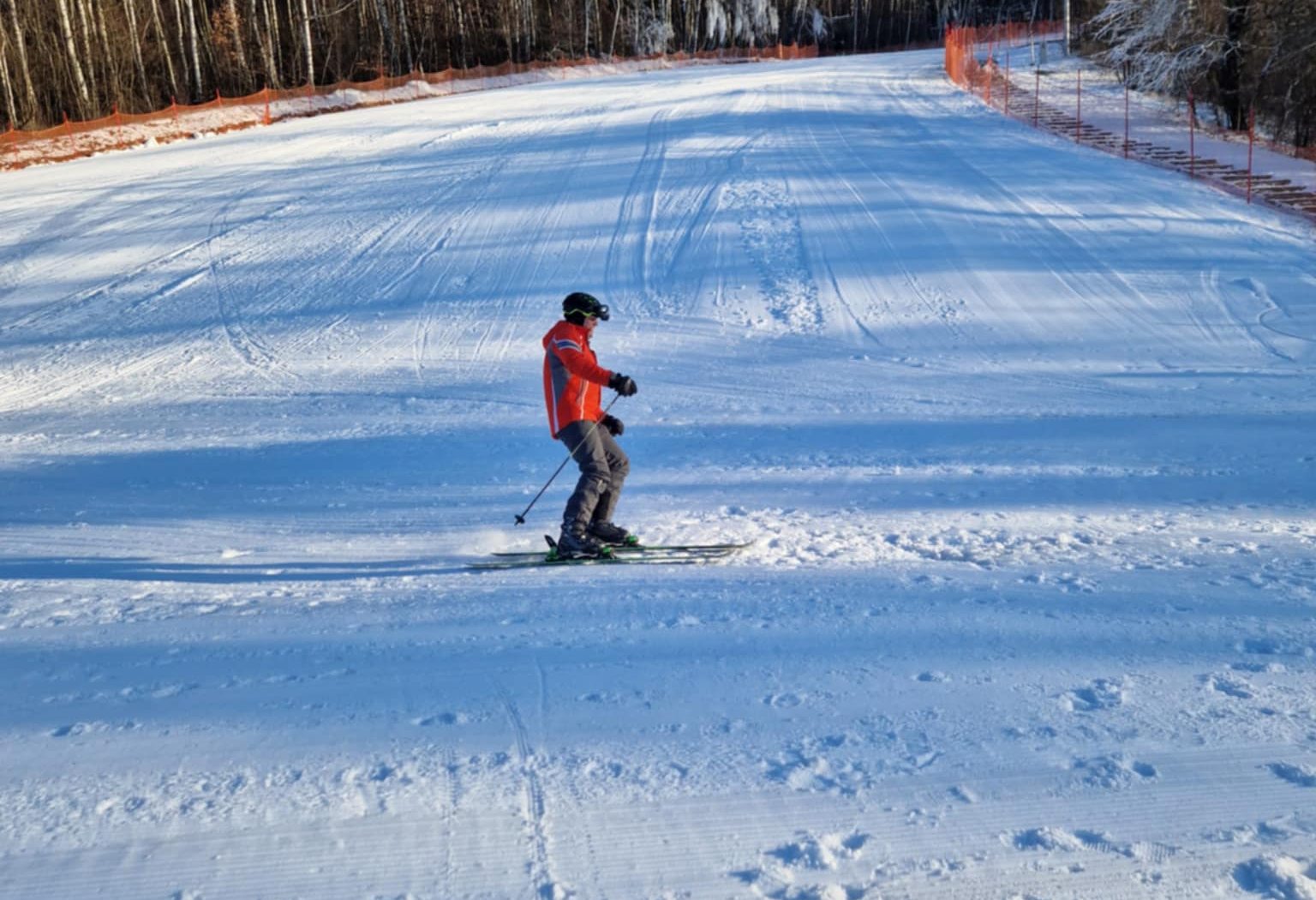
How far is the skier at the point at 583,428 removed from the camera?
641 cm

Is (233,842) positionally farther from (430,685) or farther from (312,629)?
(312,629)

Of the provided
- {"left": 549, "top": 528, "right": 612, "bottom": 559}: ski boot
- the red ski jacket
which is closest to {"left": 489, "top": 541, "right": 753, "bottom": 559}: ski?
{"left": 549, "top": 528, "right": 612, "bottom": 559}: ski boot

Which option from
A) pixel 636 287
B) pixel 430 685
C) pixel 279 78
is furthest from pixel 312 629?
pixel 279 78

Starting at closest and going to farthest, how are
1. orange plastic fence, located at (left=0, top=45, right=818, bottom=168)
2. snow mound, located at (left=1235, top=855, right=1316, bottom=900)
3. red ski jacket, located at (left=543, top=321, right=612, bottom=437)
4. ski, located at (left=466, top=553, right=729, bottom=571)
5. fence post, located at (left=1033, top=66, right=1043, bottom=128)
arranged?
snow mound, located at (left=1235, top=855, right=1316, bottom=900)
red ski jacket, located at (left=543, top=321, right=612, bottom=437)
ski, located at (left=466, top=553, right=729, bottom=571)
fence post, located at (left=1033, top=66, right=1043, bottom=128)
orange plastic fence, located at (left=0, top=45, right=818, bottom=168)

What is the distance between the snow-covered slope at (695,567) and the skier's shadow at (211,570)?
4 centimetres

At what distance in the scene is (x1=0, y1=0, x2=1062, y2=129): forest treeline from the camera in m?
42.9

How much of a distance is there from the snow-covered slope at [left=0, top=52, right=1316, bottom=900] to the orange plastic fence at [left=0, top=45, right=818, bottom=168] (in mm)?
13551

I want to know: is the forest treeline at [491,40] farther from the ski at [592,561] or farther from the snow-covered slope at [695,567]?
the ski at [592,561]

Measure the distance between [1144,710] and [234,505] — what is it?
6.50 meters

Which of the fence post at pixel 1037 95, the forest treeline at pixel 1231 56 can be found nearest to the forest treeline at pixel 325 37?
the fence post at pixel 1037 95

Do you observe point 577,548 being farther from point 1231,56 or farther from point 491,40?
→ point 491,40

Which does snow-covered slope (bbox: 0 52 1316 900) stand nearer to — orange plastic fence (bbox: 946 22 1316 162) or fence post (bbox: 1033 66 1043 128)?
orange plastic fence (bbox: 946 22 1316 162)

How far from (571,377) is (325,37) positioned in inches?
2052

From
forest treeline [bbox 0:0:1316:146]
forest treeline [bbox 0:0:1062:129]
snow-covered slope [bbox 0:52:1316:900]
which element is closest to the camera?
snow-covered slope [bbox 0:52:1316:900]
